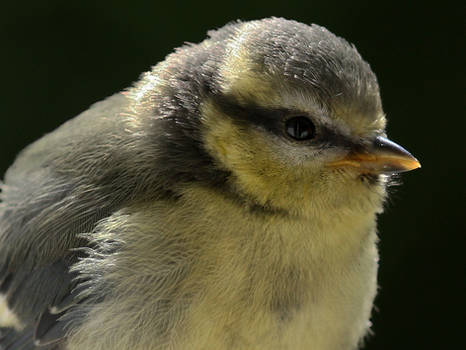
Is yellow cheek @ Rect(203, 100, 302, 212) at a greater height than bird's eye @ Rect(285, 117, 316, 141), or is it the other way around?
bird's eye @ Rect(285, 117, 316, 141)

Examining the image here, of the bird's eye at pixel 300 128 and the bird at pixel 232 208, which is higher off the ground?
the bird's eye at pixel 300 128

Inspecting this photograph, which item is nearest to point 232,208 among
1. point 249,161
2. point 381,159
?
point 249,161

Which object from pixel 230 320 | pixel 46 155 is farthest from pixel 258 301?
pixel 46 155

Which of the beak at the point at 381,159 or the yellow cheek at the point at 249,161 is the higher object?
the beak at the point at 381,159

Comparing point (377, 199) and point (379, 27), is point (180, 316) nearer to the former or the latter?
point (377, 199)

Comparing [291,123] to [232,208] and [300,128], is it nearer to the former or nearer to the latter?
[300,128]
